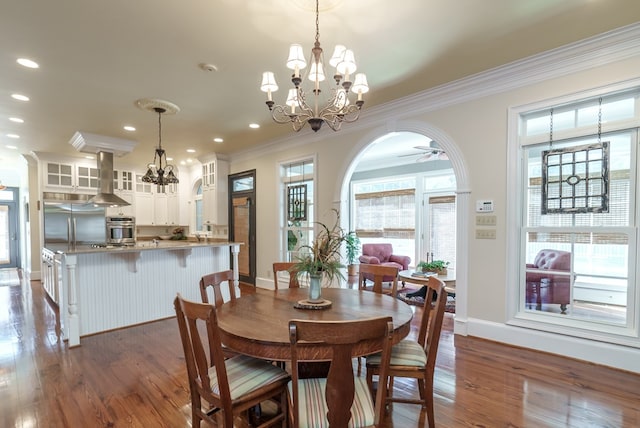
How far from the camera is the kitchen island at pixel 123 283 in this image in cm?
329

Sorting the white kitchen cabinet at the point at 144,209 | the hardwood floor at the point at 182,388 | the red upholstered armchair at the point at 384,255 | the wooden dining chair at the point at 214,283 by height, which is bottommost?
the hardwood floor at the point at 182,388

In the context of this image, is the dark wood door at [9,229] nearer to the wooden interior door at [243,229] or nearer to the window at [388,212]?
the wooden interior door at [243,229]

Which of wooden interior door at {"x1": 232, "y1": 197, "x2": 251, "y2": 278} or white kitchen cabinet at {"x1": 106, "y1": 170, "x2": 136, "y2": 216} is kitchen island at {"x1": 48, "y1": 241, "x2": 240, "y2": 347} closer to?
wooden interior door at {"x1": 232, "y1": 197, "x2": 251, "y2": 278}

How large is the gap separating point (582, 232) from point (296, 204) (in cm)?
390

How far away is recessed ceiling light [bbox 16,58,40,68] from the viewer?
9.29ft

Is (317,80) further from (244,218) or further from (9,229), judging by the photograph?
(9,229)

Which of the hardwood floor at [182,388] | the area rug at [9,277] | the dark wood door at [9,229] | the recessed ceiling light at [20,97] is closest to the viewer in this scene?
the hardwood floor at [182,388]

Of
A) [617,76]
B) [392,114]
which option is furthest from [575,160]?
[392,114]

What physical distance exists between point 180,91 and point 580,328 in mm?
4742

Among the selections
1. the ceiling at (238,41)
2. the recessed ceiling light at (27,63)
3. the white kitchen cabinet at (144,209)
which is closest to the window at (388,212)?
the ceiling at (238,41)

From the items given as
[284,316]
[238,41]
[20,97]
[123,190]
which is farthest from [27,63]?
[123,190]

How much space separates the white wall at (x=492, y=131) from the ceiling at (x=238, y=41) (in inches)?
7.5

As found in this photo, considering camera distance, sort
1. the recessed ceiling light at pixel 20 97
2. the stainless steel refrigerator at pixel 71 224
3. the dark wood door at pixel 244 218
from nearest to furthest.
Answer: the recessed ceiling light at pixel 20 97 < the stainless steel refrigerator at pixel 71 224 < the dark wood door at pixel 244 218

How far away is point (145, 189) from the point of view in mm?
7805
